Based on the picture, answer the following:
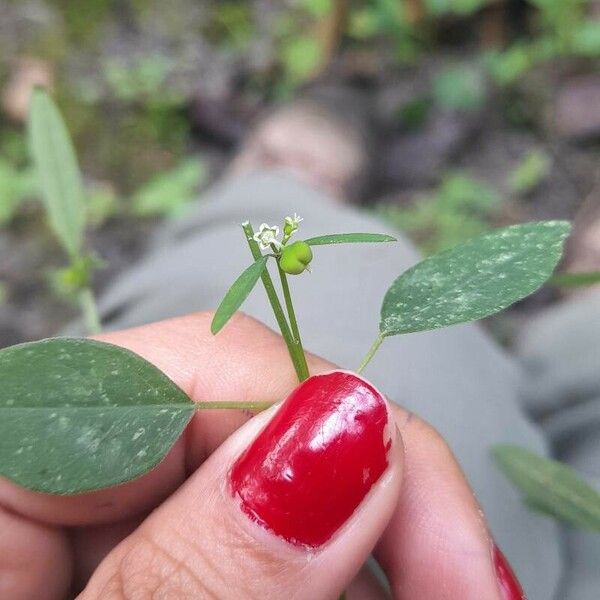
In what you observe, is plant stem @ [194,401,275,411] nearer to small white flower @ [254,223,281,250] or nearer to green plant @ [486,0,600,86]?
small white flower @ [254,223,281,250]

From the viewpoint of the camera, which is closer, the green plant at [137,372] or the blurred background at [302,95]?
the green plant at [137,372]

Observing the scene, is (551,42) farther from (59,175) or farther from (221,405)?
(221,405)

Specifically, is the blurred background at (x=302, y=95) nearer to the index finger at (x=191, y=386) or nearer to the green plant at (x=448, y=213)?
the green plant at (x=448, y=213)

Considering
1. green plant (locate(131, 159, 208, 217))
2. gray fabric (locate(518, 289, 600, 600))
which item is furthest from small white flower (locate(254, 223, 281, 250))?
green plant (locate(131, 159, 208, 217))

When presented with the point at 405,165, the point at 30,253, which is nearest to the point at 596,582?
the point at 405,165

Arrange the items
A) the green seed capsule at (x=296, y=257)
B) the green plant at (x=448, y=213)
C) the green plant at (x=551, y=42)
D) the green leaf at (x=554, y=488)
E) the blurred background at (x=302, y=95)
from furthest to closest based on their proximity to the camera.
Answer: the green plant at (x=551, y=42) → the blurred background at (x=302, y=95) → the green plant at (x=448, y=213) → the green leaf at (x=554, y=488) → the green seed capsule at (x=296, y=257)

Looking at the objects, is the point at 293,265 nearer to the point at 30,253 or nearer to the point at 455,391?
the point at 455,391

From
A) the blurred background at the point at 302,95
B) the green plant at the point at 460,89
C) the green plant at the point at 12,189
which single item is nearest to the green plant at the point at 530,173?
the blurred background at the point at 302,95
